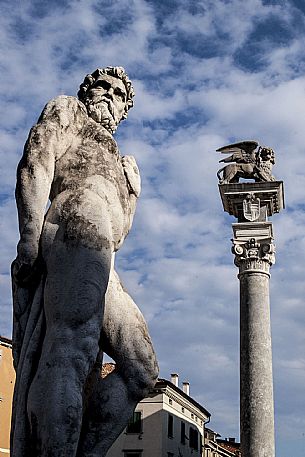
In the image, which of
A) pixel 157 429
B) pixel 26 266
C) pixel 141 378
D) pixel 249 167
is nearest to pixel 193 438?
pixel 157 429

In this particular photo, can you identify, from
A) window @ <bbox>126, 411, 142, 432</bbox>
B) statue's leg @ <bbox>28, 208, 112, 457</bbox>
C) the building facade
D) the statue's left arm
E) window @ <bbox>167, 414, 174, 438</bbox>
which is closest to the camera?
statue's leg @ <bbox>28, 208, 112, 457</bbox>

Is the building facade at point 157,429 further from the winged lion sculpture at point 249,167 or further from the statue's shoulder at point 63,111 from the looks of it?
the statue's shoulder at point 63,111

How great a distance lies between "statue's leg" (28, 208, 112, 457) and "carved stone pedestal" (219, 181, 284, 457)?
11398mm

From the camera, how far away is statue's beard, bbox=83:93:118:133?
4840mm

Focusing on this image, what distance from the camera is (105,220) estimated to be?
13.7 ft

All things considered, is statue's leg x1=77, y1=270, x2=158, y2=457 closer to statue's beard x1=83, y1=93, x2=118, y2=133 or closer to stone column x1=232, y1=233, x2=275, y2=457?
statue's beard x1=83, y1=93, x2=118, y2=133

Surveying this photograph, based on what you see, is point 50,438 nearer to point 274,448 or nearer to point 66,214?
point 66,214

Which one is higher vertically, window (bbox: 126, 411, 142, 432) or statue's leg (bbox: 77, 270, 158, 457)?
window (bbox: 126, 411, 142, 432)

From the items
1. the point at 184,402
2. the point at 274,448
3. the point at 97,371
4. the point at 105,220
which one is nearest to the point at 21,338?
the point at 97,371

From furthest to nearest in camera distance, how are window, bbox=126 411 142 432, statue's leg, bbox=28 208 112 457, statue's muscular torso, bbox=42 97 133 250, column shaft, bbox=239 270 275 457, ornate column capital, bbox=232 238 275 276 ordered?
window, bbox=126 411 142 432
ornate column capital, bbox=232 238 275 276
column shaft, bbox=239 270 275 457
statue's muscular torso, bbox=42 97 133 250
statue's leg, bbox=28 208 112 457

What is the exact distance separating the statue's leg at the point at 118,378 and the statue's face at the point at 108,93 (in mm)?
1215

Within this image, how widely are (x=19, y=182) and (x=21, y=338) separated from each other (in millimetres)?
824

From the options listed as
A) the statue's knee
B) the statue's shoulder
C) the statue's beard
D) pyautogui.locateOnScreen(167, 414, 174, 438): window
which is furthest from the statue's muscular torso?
pyautogui.locateOnScreen(167, 414, 174, 438): window

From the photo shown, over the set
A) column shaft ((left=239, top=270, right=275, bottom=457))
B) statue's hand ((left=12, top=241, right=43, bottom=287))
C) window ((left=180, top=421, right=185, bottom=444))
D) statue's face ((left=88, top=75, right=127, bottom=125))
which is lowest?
statue's hand ((left=12, top=241, right=43, bottom=287))
